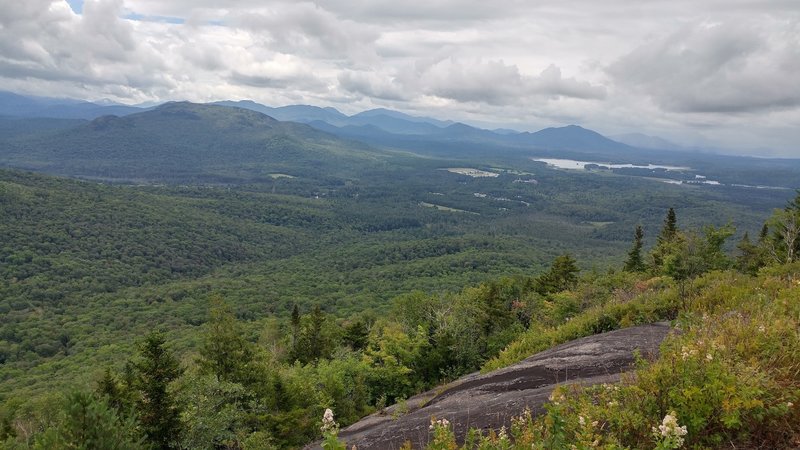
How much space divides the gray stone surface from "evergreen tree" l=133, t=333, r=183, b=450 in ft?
37.6

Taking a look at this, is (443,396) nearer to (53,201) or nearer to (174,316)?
(174,316)

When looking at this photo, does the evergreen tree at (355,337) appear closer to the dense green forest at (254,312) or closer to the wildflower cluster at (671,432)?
the dense green forest at (254,312)

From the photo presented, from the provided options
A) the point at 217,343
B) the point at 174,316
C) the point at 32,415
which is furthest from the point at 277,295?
the point at 217,343

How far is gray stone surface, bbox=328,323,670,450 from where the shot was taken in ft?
24.8

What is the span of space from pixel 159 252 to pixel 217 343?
159907 millimetres

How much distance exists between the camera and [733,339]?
5383mm

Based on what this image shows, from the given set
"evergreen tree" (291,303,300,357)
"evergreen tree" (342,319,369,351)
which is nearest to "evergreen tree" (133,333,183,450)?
"evergreen tree" (291,303,300,357)

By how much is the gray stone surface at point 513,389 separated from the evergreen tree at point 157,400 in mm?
11458

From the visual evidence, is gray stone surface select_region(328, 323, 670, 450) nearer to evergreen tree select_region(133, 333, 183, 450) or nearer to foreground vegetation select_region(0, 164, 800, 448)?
foreground vegetation select_region(0, 164, 800, 448)

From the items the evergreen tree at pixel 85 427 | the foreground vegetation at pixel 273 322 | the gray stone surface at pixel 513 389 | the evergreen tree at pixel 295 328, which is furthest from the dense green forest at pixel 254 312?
the gray stone surface at pixel 513 389

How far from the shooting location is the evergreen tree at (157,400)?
18438mm

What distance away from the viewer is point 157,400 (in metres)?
18.8

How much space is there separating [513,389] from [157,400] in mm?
16120

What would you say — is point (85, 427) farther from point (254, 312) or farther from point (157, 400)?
point (254, 312)
